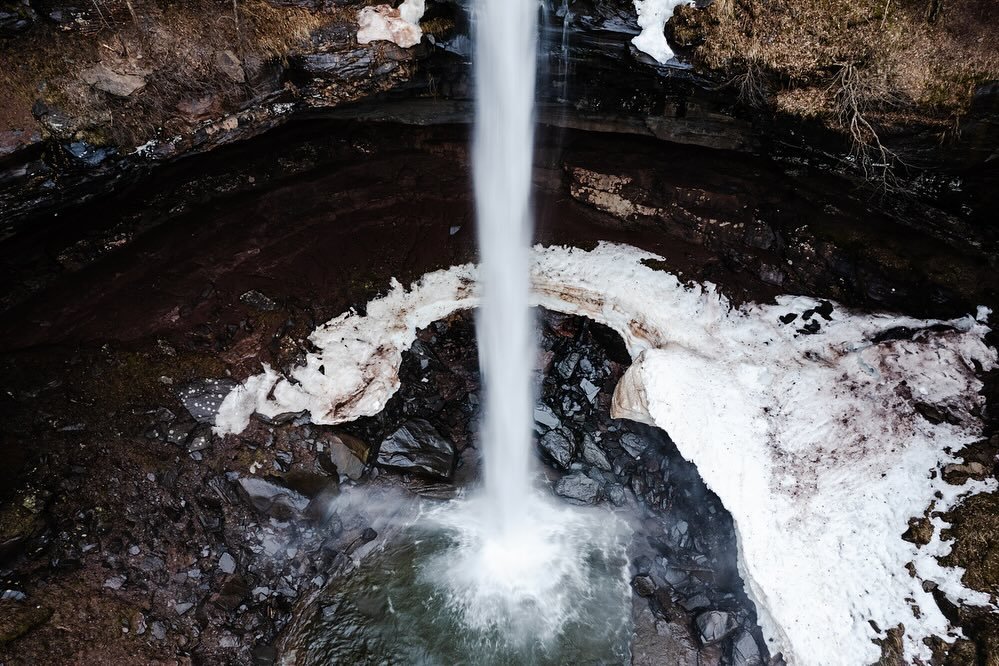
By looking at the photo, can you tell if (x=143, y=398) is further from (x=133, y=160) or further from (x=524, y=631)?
(x=524, y=631)

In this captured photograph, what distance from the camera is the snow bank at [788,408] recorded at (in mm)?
5062

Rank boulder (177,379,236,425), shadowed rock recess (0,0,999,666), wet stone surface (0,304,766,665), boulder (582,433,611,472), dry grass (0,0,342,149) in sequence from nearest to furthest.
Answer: dry grass (0,0,342,149) < shadowed rock recess (0,0,999,666) < wet stone surface (0,304,766,665) < boulder (177,379,236,425) < boulder (582,433,611,472)

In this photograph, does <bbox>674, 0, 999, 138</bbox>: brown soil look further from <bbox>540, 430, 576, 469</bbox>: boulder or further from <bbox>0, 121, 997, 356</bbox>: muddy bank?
<bbox>540, 430, 576, 469</bbox>: boulder

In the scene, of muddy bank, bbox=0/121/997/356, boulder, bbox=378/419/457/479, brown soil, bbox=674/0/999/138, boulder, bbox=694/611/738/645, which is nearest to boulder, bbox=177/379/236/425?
muddy bank, bbox=0/121/997/356

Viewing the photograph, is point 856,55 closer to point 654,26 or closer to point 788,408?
point 654,26

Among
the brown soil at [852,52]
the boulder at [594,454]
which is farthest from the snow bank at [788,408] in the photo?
the brown soil at [852,52]

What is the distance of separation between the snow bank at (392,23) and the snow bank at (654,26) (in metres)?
2.42

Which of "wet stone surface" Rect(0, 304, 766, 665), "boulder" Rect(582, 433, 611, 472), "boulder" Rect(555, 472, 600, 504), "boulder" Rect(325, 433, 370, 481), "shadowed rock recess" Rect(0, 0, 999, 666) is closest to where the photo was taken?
"shadowed rock recess" Rect(0, 0, 999, 666)

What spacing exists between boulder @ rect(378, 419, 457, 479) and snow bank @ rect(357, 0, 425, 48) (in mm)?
5003

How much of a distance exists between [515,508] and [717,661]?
9.78 ft

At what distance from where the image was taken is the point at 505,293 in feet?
26.0

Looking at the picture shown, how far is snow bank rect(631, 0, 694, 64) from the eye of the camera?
219 inches

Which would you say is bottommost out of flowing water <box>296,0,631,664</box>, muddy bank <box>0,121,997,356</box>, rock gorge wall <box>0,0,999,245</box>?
flowing water <box>296,0,631,664</box>

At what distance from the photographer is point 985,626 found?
4.56 m
